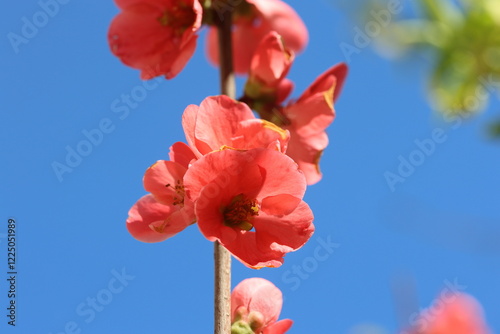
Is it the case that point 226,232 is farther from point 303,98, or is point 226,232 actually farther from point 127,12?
point 127,12

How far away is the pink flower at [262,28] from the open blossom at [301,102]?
0.65 feet

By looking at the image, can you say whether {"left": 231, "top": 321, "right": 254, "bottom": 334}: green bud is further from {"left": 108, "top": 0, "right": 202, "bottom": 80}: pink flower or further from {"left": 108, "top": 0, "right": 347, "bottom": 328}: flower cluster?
{"left": 108, "top": 0, "right": 202, "bottom": 80}: pink flower

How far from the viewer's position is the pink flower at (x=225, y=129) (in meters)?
0.90

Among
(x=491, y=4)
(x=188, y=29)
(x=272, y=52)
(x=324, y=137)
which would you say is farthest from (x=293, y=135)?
(x=491, y=4)

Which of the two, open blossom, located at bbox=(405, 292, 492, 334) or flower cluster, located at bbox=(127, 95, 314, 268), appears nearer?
flower cluster, located at bbox=(127, 95, 314, 268)

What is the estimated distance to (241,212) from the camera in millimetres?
932

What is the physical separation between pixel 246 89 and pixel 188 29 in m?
0.17

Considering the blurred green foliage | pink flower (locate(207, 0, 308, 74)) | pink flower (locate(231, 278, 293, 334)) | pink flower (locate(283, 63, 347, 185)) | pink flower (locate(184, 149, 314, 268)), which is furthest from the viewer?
the blurred green foliage

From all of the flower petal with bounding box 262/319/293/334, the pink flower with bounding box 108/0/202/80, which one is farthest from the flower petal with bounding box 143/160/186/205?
the pink flower with bounding box 108/0/202/80

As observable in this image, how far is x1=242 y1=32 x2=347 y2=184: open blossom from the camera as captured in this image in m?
1.19

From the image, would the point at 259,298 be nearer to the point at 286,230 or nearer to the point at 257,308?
the point at 257,308

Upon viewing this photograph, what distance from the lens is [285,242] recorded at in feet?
2.99

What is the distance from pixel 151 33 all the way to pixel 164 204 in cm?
48

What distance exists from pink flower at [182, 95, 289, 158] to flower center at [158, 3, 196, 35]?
39 cm
